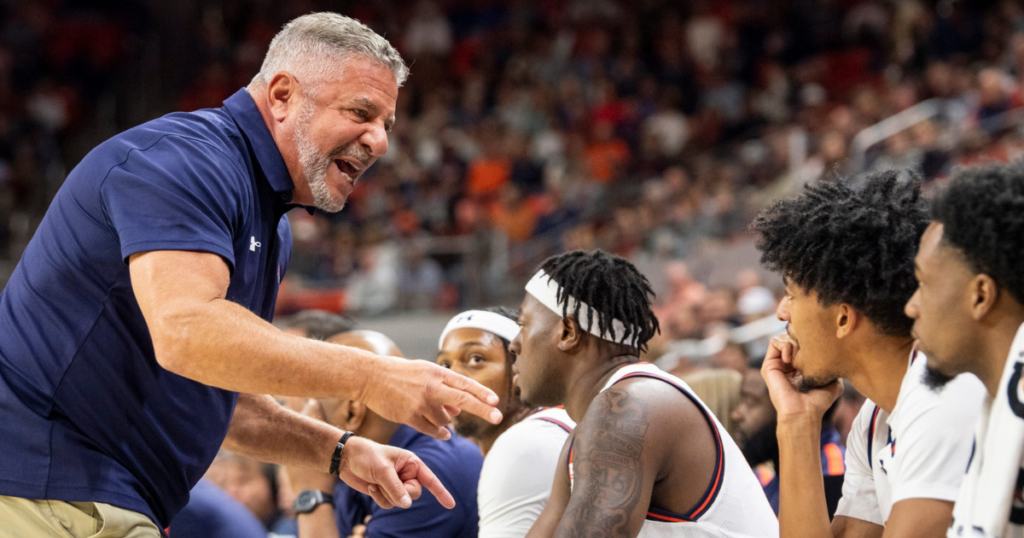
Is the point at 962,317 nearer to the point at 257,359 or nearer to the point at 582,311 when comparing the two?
the point at 582,311

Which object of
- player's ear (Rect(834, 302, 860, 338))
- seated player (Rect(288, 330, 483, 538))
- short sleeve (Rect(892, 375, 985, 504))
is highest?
player's ear (Rect(834, 302, 860, 338))

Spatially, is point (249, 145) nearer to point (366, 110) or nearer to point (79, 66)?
point (366, 110)

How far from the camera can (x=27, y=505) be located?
2.10m

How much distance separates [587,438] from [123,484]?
1151 millimetres

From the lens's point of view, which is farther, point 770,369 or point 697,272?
point 697,272

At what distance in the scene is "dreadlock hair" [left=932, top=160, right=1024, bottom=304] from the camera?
1.81m

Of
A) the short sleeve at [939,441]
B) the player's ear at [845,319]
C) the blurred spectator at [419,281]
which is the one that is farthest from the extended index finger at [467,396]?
the blurred spectator at [419,281]

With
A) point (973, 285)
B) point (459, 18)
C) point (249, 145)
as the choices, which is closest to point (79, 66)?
point (459, 18)

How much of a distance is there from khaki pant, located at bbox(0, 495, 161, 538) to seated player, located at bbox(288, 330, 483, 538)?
1.57 m

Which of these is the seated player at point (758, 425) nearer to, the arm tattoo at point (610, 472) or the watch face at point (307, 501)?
the arm tattoo at point (610, 472)

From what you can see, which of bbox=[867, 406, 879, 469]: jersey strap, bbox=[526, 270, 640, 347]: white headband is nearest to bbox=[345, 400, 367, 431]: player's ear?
bbox=[526, 270, 640, 347]: white headband

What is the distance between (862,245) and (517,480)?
4.72 ft

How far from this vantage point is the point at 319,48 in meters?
2.52

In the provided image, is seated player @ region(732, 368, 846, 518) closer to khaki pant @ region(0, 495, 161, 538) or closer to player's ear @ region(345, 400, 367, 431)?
player's ear @ region(345, 400, 367, 431)
